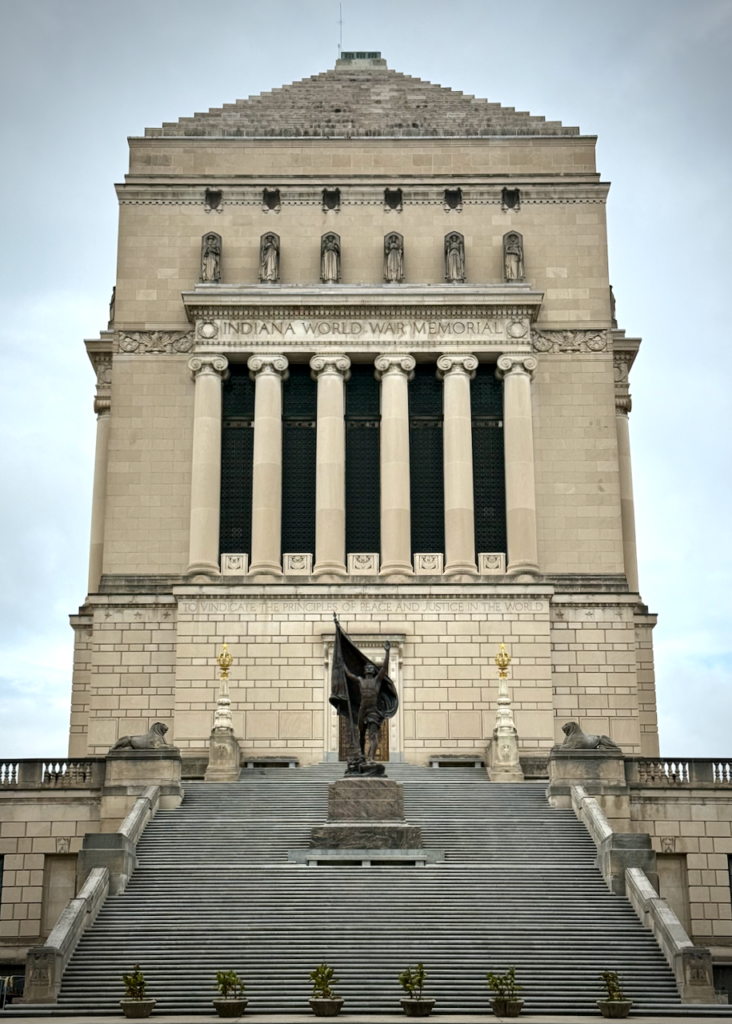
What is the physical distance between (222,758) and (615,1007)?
63.4ft

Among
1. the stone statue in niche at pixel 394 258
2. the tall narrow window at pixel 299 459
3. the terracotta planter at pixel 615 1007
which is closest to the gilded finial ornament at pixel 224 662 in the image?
the tall narrow window at pixel 299 459

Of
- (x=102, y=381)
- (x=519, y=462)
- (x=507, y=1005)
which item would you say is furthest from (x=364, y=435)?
(x=507, y=1005)

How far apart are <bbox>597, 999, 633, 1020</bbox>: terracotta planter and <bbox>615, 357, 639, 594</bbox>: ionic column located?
26807 millimetres

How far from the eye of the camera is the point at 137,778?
3978cm

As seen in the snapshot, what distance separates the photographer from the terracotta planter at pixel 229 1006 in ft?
88.4

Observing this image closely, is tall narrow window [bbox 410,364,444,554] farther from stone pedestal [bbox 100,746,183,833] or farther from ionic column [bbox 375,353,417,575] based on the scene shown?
stone pedestal [bbox 100,746,183,833]

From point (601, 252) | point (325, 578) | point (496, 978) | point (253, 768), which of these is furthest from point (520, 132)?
point (496, 978)

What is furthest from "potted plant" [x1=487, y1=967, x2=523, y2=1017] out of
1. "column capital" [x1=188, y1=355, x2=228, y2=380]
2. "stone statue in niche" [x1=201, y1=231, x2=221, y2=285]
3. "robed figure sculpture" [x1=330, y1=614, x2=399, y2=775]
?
"stone statue in niche" [x1=201, y1=231, x2=221, y2=285]

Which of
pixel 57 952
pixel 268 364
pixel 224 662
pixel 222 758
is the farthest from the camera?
pixel 268 364

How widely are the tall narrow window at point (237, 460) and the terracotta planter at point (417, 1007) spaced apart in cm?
2615

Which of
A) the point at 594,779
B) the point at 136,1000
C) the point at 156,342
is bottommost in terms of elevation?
the point at 136,1000

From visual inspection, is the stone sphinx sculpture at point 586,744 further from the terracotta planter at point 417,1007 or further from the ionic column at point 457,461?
the terracotta planter at point 417,1007

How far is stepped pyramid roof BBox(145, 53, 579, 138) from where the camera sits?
5625 centimetres

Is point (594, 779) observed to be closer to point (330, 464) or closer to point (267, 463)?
point (330, 464)
